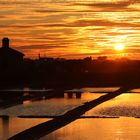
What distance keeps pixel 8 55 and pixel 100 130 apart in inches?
1461

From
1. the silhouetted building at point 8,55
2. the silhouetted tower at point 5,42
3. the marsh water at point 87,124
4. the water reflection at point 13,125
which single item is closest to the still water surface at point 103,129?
the marsh water at point 87,124

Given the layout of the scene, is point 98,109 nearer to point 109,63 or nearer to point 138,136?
point 138,136

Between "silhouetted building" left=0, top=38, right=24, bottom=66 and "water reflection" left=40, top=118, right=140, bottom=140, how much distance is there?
34452 millimetres

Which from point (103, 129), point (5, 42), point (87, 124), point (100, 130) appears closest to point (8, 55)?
point (5, 42)

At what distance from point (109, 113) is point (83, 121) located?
2518mm

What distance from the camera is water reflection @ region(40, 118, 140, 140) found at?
36.6ft

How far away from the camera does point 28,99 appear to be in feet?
74.2

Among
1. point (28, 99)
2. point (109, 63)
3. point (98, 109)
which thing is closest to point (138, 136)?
point (98, 109)

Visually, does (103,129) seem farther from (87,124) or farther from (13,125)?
(13,125)

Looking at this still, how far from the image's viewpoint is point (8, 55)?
160 ft

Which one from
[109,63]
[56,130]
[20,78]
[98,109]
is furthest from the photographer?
[109,63]

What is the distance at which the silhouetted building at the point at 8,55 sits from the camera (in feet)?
158

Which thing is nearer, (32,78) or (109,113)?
(109,113)

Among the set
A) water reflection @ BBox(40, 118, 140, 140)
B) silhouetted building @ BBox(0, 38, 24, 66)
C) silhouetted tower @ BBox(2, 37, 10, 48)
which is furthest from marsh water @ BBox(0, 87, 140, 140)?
silhouetted tower @ BBox(2, 37, 10, 48)
